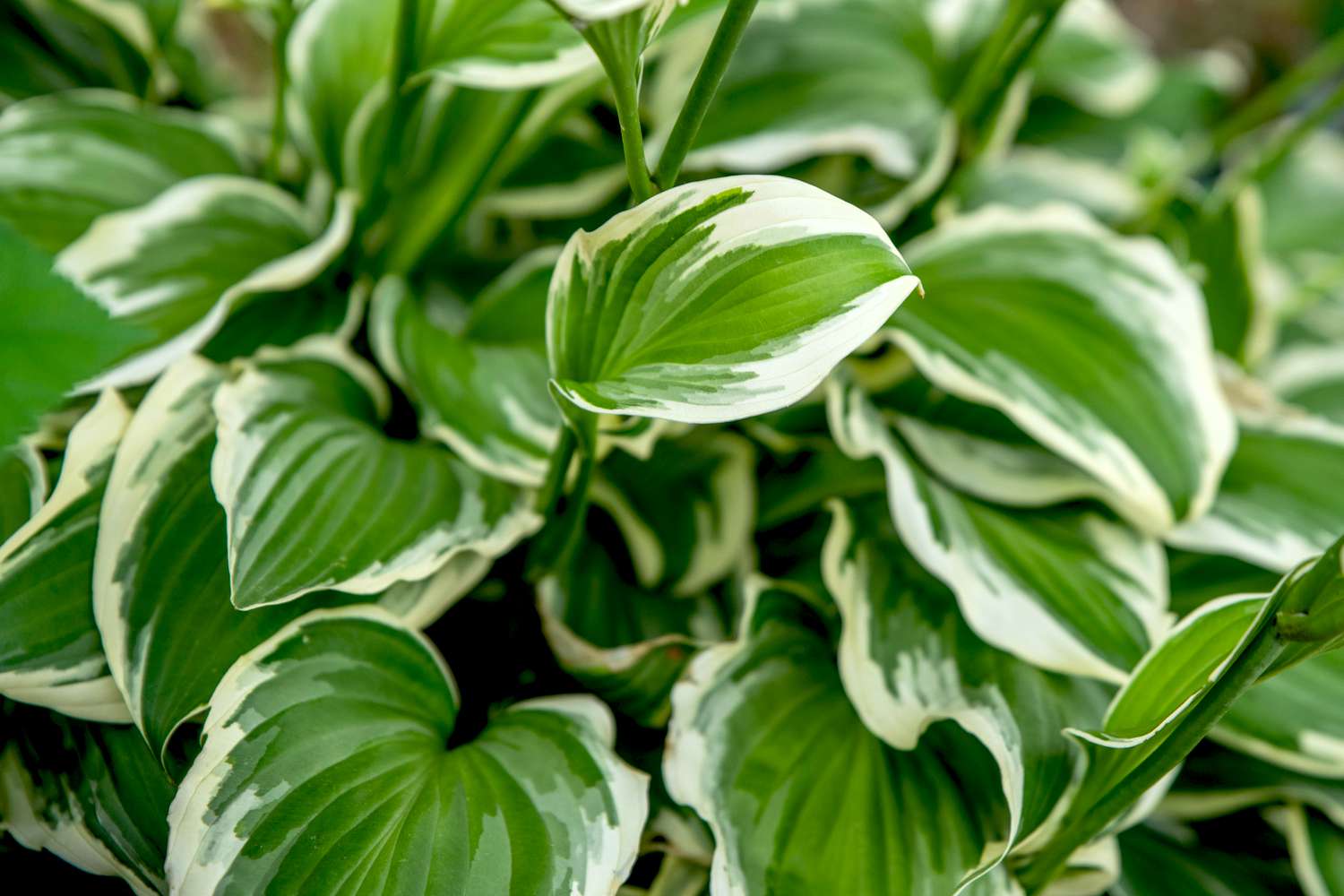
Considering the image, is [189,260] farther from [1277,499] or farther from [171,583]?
[1277,499]

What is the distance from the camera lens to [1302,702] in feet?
1.96

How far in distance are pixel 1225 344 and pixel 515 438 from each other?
24.0 inches

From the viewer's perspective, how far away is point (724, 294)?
0.42 meters

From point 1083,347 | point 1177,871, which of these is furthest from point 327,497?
point 1177,871

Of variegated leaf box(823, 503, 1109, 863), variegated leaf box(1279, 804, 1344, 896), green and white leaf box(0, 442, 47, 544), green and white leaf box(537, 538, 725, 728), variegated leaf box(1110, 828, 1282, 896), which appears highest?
green and white leaf box(0, 442, 47, 544)

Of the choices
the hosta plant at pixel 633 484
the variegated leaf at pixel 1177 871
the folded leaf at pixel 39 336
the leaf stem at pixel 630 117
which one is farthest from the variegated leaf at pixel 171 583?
the variegated leaf at pixel 1177 871

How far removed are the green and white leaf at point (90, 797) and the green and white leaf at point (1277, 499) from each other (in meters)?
0.57

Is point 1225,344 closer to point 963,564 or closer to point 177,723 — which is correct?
point 963,564

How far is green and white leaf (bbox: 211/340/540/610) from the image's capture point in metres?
0.49

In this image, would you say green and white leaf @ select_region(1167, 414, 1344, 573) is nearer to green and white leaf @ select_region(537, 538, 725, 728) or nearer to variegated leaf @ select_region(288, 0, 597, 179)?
green and white leaf @ select_region(537, 538, 725, 728)

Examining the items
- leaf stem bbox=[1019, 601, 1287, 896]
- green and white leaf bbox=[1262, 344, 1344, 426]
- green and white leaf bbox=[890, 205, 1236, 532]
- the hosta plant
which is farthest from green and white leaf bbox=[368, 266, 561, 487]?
green and white leaf bbox=[1262, 344, 1344, 426]

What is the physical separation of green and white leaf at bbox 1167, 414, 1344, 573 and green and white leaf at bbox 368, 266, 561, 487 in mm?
380

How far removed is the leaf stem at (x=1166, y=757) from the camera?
397 millimetres

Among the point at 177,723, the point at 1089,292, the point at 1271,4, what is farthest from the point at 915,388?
the point at 1271,4
